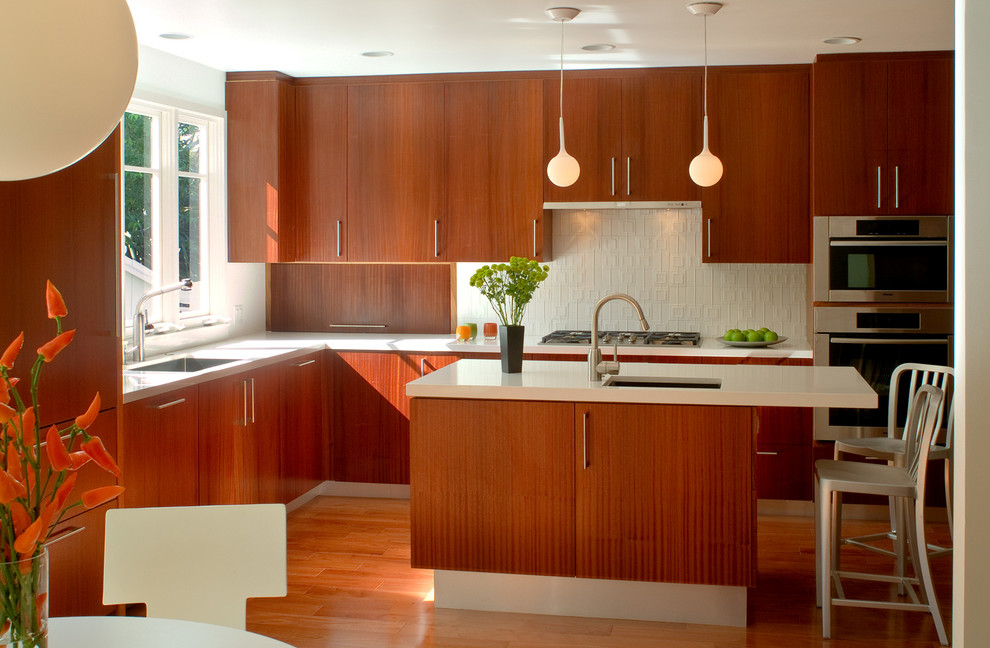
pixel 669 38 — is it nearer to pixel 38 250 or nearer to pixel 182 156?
pixel 182 156

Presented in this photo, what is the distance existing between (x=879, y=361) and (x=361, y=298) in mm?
2968

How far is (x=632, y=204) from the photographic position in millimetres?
5324

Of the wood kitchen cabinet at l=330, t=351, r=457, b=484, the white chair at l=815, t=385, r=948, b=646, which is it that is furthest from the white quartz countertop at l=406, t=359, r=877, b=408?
the wood kitchen cabinet at l=330, t=351, r=457, b=484

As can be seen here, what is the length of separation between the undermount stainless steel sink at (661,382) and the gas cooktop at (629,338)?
136 cm

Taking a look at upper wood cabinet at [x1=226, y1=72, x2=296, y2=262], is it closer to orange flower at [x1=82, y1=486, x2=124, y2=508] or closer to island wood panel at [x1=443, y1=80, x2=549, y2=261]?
island wood panel at [x1=443, y1=80, x2=549, y2=261]

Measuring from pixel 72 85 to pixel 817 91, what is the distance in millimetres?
4618

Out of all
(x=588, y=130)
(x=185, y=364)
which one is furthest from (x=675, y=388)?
(x=185, y=364)

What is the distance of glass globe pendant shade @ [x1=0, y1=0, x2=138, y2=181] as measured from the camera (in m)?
0.91

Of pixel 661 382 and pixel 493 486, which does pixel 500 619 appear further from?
pixel 661 382

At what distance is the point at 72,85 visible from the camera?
3.11ft

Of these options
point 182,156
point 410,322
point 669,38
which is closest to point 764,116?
point 669,38

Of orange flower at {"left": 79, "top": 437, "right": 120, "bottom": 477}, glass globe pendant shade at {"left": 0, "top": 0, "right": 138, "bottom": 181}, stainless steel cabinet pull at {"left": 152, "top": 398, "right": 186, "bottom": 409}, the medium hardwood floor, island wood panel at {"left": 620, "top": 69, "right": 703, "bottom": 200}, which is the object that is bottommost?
the medium hardwood floor

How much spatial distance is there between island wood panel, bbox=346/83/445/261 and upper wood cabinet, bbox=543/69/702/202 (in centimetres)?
66

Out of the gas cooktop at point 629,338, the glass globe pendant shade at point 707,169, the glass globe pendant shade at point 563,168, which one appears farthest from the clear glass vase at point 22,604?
the gas cooktop at point 629,338
